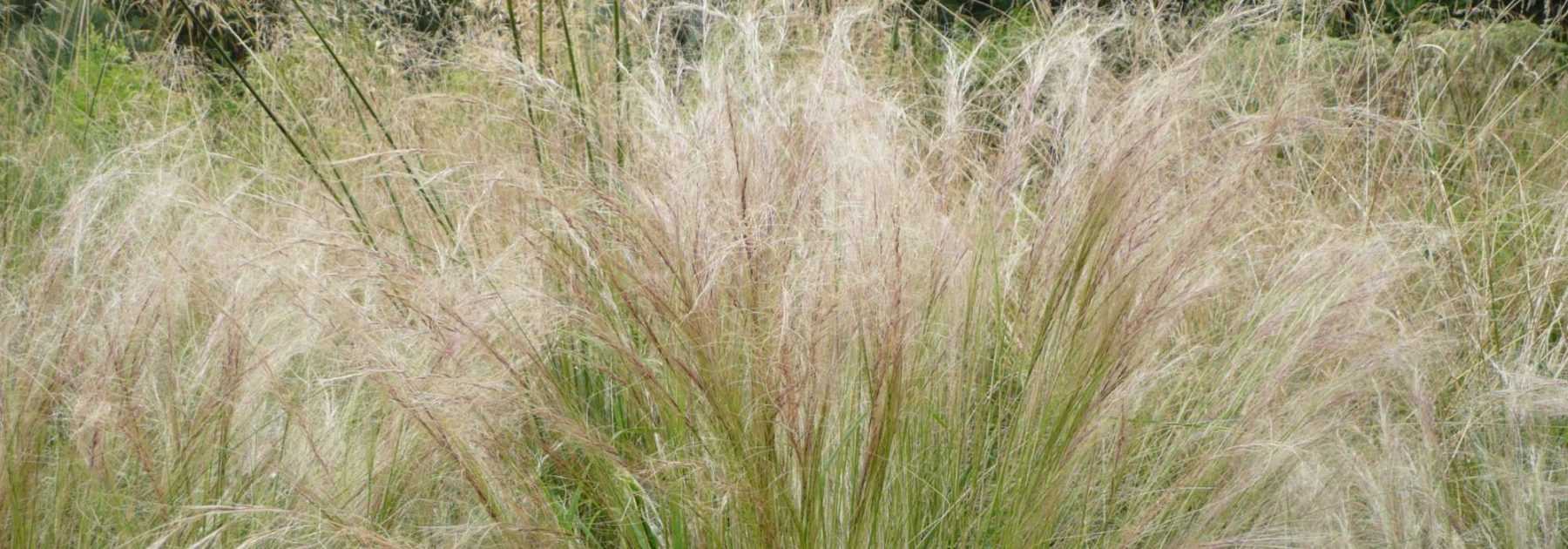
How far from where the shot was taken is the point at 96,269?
6.92 ft

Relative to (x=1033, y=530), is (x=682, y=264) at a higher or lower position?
higher

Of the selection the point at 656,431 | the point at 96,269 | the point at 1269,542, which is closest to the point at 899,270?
the point at 656,431

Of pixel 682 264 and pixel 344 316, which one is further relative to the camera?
pixel 344 316

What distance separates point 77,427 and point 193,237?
21.3 inches

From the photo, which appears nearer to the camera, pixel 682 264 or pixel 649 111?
pixel 682 264

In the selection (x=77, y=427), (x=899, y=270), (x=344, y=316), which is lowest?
(x=77, y=427)

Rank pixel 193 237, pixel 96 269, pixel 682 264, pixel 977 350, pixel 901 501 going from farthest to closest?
pixel 193 237 → pixel 96 269 → pixel 977 350 → pixel 901 501 → pixel 682 264

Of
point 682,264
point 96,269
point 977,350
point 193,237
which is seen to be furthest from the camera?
point 193,237

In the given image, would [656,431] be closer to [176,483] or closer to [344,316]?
[344,316]

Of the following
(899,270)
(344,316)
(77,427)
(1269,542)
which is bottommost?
(1269,542)

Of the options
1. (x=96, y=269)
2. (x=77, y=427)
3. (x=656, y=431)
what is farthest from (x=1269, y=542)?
(x=96, y=269)

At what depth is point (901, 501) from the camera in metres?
1.78

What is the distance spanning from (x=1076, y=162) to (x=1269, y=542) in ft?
1.95

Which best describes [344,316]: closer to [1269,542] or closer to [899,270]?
[899,270]
